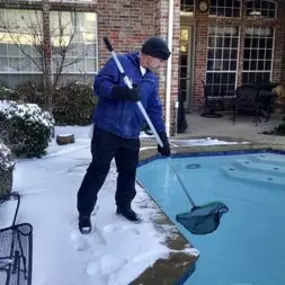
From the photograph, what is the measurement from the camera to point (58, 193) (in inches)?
161

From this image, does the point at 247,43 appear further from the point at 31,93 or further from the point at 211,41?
the point at 31,93

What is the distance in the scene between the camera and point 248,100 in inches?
334

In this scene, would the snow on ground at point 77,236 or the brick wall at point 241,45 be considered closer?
the snow on ground at point 77,236

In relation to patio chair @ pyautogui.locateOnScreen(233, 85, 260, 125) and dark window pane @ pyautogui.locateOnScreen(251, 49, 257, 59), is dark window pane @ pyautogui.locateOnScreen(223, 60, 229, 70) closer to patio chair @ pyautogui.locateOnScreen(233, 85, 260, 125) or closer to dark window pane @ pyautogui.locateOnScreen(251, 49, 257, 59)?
dark window pane @ pyautogui.locateOnScreen(251, 49, 257, 59)

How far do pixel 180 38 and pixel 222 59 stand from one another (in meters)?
1.19

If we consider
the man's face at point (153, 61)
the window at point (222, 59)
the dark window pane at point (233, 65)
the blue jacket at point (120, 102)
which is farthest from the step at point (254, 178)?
the dark window pane at point (233, 65)

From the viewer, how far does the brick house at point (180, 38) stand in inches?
274

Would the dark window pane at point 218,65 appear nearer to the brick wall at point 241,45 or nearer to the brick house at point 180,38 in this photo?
the brick house at point 180,38

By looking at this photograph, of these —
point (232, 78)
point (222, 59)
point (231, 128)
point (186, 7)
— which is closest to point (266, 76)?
point (232, 78)

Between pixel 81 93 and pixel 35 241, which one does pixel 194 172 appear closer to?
pixel 81 93

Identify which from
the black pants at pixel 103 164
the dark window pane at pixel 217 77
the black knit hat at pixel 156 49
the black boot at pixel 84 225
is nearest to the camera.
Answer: the black knit hat at pixel 156 49

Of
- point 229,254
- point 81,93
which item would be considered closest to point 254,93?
point 81,93

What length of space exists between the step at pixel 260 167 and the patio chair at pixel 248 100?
2.51 metres

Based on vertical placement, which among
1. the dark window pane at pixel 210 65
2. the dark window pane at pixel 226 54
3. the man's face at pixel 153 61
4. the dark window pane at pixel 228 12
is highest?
the dark window pane at pixel 228 12
